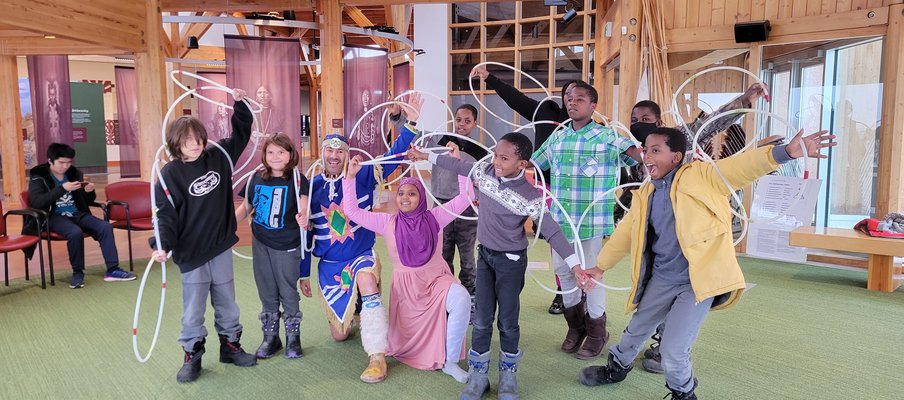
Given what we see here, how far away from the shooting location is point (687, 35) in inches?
270

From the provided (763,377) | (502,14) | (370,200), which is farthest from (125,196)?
(502,14)

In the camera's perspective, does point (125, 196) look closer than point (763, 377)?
No

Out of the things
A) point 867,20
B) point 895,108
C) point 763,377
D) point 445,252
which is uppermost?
point 867,20

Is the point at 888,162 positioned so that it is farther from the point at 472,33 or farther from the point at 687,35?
the point at 472,33

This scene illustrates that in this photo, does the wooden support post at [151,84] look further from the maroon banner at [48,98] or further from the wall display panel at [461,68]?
the wall display panel at [461,68]

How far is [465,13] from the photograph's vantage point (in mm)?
14672

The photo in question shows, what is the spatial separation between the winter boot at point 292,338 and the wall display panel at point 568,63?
34.6ft

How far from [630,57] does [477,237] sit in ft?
15.7

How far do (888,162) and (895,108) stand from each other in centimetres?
51

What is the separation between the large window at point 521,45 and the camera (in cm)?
1308

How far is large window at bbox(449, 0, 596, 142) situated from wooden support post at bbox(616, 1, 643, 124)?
5551 mm

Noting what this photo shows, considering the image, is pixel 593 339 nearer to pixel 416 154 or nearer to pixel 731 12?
pixel 416 154

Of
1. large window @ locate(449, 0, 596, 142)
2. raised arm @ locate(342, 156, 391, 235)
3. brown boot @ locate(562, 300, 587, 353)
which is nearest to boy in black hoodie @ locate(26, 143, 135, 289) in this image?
raised arm @ locate(342, 156, 391, 235)

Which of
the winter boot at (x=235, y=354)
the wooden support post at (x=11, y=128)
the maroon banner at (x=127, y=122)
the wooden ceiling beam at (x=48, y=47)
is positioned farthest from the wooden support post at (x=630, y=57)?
the maroon banner at (x=127, y=122)
